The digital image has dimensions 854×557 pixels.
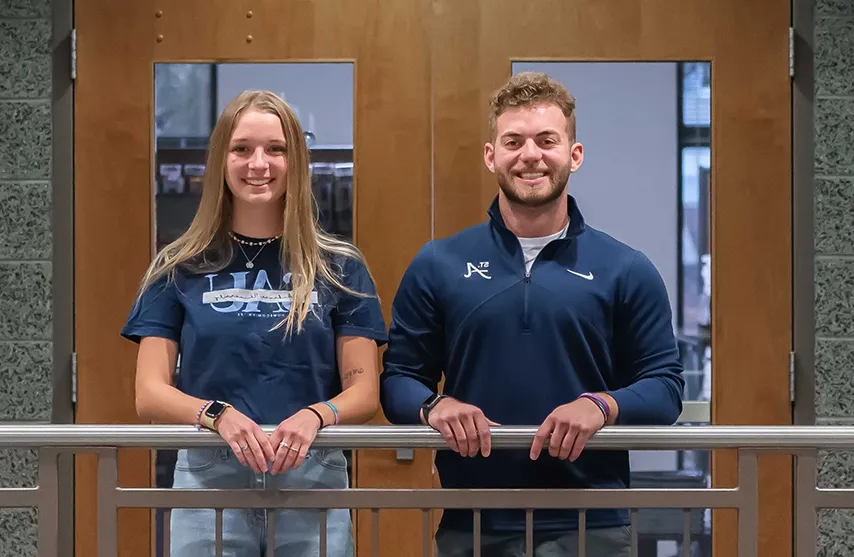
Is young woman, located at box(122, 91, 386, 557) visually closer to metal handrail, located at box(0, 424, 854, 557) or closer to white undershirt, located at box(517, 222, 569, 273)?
metal handrail, located at box(0, 424, 854, 557)

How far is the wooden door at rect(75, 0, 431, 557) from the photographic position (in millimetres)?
2863

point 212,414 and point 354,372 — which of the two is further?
point 354,372

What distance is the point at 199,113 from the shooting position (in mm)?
2906

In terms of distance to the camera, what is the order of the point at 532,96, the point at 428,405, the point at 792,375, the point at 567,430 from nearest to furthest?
1. the point at 567,430
2. the point at 428,405
3. the point at 532,96
4. the point at 792,375

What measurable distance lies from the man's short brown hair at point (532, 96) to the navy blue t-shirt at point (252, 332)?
0.46 metres

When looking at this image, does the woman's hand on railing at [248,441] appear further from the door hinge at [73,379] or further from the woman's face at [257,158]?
the door hinge at [73,379]

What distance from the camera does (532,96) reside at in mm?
1990

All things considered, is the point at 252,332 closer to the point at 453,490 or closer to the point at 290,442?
the point at 290,442

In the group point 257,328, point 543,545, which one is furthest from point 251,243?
point 543,545

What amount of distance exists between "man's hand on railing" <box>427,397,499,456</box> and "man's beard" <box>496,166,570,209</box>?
1.36 feet

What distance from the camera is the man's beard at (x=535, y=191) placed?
1962 millimetres

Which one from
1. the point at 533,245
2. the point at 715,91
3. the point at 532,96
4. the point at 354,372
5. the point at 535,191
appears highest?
the point at 715,91

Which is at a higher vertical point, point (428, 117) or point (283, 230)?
point (428, 117)

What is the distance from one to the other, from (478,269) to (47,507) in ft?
2.94
